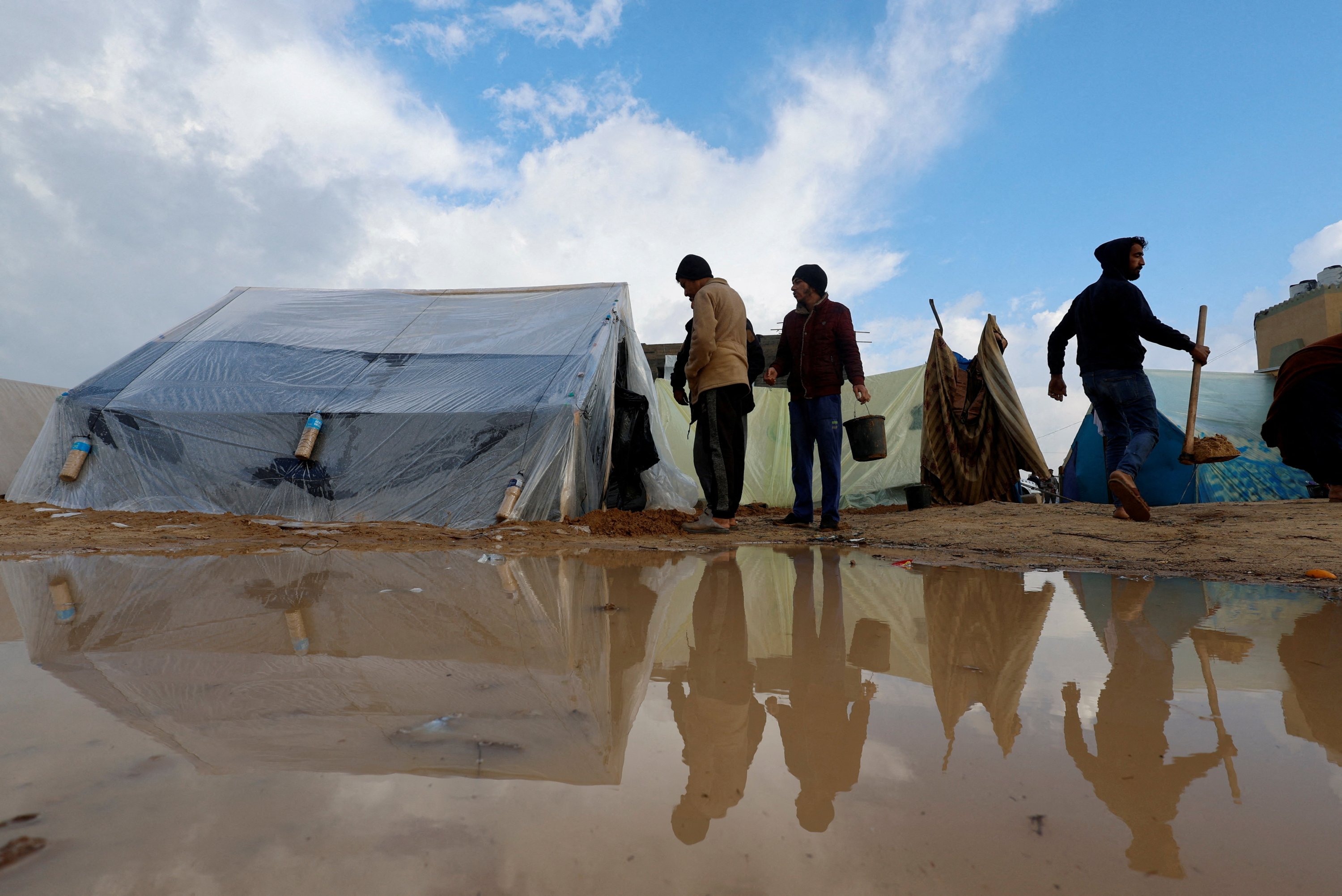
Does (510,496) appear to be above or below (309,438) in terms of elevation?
below

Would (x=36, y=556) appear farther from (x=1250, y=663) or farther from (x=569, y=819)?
(x=1250, y=663)

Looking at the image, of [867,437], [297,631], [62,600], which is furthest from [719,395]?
[62,600]

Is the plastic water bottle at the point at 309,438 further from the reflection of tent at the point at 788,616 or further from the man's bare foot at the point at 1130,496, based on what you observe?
the man's bare foot at the point at 1130,496

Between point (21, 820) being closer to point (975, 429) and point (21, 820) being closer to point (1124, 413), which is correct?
point (1124, 413)

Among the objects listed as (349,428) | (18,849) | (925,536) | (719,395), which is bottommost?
(18,849)

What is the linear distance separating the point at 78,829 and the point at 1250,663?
1722mm

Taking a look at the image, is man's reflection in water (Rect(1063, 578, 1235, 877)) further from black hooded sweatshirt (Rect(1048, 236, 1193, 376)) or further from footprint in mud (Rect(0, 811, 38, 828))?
black hooded sweatshirt (Rect(1048, 236, 1193, 376))

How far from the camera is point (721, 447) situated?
14.0ft

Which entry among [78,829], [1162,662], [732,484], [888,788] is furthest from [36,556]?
[1162,662]

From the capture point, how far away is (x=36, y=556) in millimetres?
2939

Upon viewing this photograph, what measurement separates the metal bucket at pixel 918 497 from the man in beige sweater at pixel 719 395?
8.86 feet

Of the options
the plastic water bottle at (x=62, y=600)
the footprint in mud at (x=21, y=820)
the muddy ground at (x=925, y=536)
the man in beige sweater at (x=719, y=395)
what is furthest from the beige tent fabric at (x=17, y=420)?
the footprint in mud at (x=21, y=820)

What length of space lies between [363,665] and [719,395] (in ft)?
10.5

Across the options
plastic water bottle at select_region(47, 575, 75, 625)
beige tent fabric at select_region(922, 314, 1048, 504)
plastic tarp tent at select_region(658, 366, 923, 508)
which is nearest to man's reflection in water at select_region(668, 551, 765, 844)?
plastic water bottle at select_region(47, 575, 75, 625)
